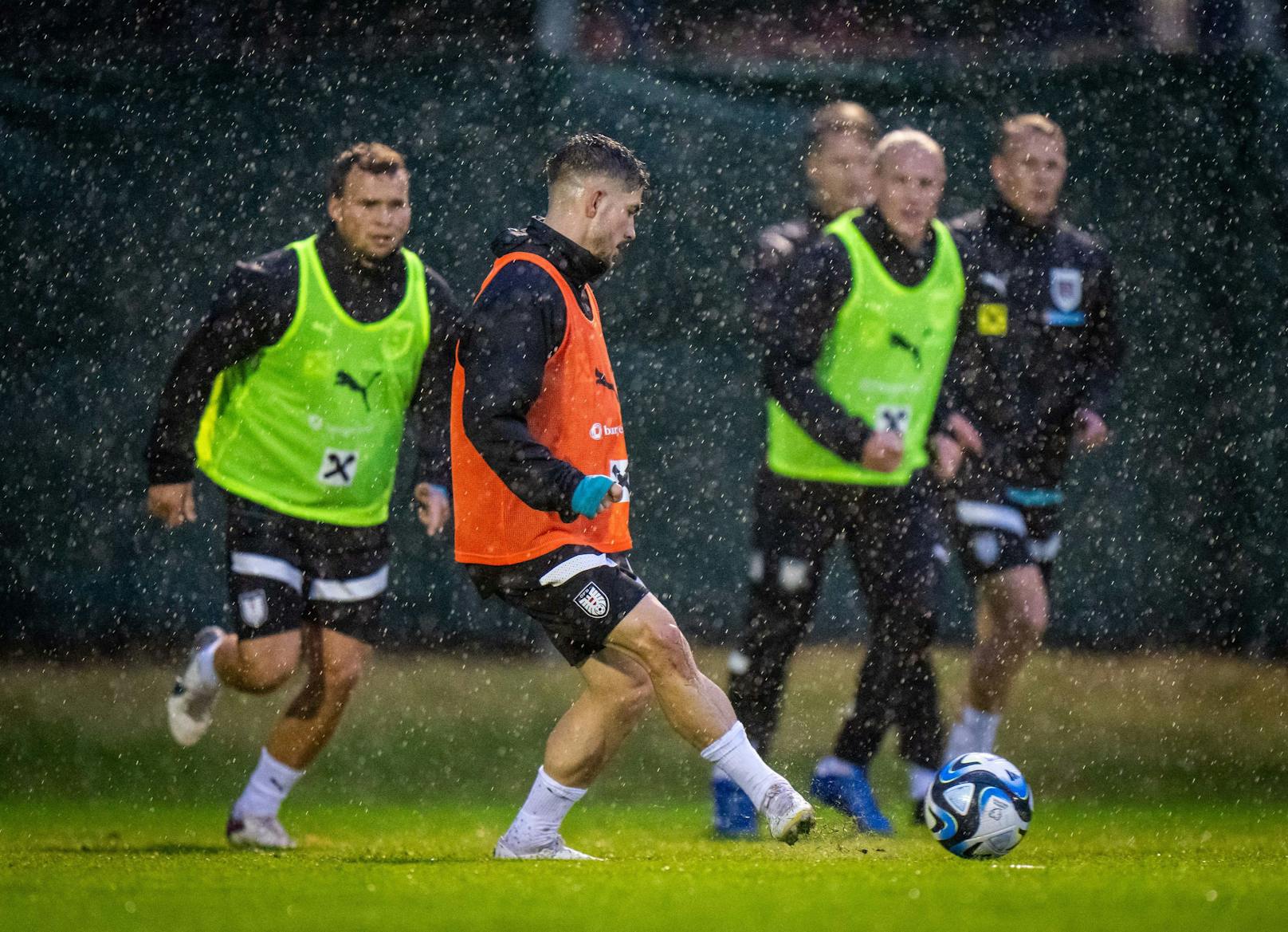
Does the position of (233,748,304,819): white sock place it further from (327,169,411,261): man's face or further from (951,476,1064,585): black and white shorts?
(951,476,1064,585): black and white shorts

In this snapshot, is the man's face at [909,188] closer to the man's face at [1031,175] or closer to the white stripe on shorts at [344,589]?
the man's face at [1031,175]

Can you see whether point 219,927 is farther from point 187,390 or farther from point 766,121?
point 766,121

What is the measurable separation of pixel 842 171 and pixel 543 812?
271 centimetres

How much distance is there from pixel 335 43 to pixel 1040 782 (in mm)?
9643

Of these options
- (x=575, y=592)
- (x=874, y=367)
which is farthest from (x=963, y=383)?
(x=575, y=592)

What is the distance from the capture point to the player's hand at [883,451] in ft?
19.9

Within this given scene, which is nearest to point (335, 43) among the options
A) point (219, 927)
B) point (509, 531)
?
point (509, 531)

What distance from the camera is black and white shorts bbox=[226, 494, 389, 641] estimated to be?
232 inches

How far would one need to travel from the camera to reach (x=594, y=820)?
6422 millimetres

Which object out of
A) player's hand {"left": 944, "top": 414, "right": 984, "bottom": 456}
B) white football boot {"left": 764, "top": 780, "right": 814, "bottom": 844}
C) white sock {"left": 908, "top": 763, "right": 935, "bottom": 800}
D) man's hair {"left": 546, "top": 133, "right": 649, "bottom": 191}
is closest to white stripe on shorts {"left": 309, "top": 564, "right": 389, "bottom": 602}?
man's hair {"left": 546, "top": 133, "right": 649, "bottom": 191}

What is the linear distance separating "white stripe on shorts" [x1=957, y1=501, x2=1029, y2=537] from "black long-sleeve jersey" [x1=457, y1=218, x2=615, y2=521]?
7.44ft

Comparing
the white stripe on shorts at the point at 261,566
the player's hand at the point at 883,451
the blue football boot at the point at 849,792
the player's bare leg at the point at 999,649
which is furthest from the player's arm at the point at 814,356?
the white stripe on shorts at the point at 261,566

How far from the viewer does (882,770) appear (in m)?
7.50

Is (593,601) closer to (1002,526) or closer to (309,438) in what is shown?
(309,438)
